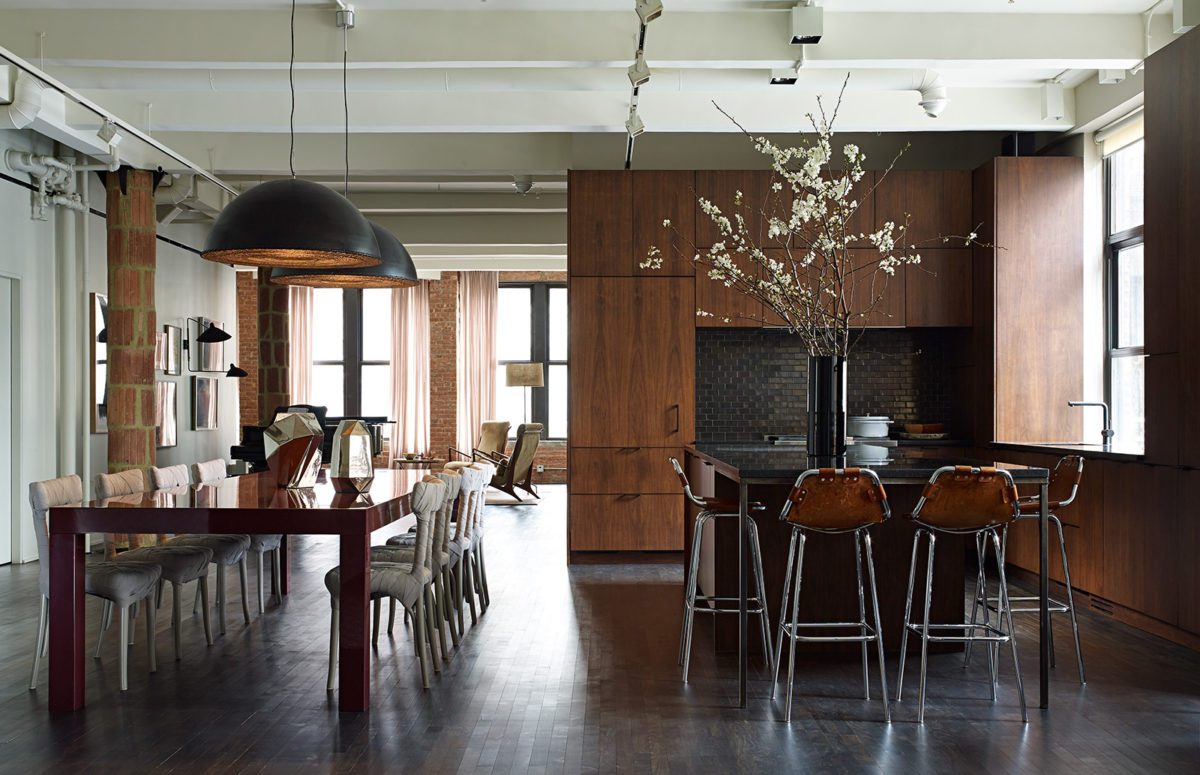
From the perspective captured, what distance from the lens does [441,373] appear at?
16328 millimetres

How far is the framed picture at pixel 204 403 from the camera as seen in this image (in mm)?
11602

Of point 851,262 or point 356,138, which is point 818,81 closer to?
point 851,262

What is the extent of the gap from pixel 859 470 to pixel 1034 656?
6.13 feet

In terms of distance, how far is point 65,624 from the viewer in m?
4.25

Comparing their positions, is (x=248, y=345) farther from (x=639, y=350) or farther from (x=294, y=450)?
(x=294, y=450)

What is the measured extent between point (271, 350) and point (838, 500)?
29.8 ft

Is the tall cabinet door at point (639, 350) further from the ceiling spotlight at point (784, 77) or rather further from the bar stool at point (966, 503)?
the bar stool at point (966, 503)

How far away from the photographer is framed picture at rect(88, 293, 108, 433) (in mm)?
9133

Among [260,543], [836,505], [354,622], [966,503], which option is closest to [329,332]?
[260,543]

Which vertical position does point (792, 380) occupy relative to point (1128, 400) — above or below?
above

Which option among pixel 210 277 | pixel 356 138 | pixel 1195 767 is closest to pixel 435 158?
pixel 356 138

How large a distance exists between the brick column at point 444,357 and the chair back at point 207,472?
970 centimetres

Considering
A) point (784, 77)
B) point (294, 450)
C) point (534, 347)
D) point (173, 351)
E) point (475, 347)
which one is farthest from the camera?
point (534, 347)

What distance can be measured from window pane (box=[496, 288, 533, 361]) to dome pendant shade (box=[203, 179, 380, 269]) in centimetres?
1138
